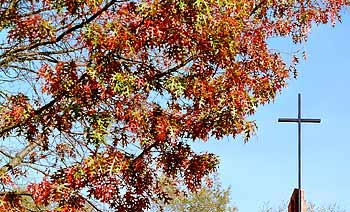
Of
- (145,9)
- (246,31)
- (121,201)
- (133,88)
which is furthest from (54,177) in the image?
(246,31)

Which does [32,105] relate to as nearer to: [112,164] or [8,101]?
[8,101]

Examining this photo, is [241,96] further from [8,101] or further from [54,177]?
[8,101]

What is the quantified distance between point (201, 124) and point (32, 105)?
179cm

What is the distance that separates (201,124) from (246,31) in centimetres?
142

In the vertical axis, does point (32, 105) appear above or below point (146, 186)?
above

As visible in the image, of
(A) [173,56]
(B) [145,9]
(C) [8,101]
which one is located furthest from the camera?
(C) [8,101]

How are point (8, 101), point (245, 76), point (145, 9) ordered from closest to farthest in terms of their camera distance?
1. point (145, 9)
2. point (245, 76)
3. point (8, 101)

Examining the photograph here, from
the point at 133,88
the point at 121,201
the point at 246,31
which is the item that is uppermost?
the point at 246,31

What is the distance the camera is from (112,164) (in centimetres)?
689

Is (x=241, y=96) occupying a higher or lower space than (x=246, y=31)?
lower

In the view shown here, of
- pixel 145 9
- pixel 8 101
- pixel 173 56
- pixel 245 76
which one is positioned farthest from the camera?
pixel 8 101

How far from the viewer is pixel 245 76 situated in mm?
7523

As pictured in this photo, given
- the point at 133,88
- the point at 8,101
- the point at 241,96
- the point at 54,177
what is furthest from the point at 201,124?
the point at 8,101

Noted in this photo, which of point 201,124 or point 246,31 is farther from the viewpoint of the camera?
point 246,31
